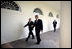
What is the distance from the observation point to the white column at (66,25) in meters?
0.47

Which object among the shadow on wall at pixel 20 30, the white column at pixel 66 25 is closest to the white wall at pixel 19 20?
the shadow on wall at pixel 20 30

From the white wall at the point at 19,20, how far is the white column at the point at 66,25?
5.59 feet

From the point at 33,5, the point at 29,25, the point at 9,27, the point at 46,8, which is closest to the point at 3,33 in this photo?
the point at 9,27

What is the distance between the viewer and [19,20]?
7.96 feet

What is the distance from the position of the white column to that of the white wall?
5.59 feet

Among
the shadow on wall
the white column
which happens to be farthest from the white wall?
the white column

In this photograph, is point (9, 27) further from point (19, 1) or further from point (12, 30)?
point (19, 1)

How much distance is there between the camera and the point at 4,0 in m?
2.07

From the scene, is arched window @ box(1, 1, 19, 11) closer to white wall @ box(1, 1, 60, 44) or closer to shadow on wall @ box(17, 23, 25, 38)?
white wall @ box(1, 1, 60, 44)

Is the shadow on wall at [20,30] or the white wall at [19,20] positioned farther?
the shadow on wall at [20,30]

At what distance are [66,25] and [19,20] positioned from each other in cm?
208

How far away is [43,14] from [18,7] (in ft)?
3.25

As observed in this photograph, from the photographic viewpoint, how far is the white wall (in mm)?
2067

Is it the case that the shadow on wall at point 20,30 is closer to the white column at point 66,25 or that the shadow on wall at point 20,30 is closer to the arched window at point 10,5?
the arched window at point 10,5
